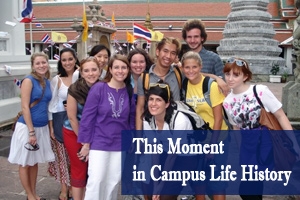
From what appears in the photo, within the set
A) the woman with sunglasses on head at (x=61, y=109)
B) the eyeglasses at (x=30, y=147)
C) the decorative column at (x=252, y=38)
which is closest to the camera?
the eyeglasses at (x=30, y=147)

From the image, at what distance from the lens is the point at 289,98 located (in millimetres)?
6445

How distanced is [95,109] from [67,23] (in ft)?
126

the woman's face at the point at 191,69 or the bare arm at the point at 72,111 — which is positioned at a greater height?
the woman's face at the point at 191,69

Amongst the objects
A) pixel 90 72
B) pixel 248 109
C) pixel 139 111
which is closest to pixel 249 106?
pixel 248 109

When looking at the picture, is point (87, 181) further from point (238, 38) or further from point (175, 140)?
point (238, 38)

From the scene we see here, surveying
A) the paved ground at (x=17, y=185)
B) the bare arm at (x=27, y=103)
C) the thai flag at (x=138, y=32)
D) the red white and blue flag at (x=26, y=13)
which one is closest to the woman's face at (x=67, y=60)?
the bare arm at (x=27, y=103)

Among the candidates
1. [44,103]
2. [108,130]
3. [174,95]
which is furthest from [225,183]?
[44,103]

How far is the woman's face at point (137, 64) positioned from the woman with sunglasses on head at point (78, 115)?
0.40 m

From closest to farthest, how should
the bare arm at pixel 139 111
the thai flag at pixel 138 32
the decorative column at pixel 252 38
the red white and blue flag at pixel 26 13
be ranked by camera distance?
the bare arm at pixel 139 111 → the red white and blue flag at pixel 26 13 → the thai flag at pixel 138 32 → the decorative column at pixel 252 38

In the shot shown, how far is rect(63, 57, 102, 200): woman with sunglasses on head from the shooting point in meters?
3.57

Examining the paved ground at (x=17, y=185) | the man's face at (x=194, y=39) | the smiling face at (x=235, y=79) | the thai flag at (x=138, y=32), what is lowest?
the paved ground at (x=17, y=185)

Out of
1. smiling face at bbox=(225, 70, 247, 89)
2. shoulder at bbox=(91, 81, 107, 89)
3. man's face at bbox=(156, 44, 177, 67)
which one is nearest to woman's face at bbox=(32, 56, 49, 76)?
shoulder at bbox=(91, 81, 107, 89)

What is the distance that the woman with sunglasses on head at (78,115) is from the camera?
357cm

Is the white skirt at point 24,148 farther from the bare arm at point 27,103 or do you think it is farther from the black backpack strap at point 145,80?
the black backpack strap at point 145,80
